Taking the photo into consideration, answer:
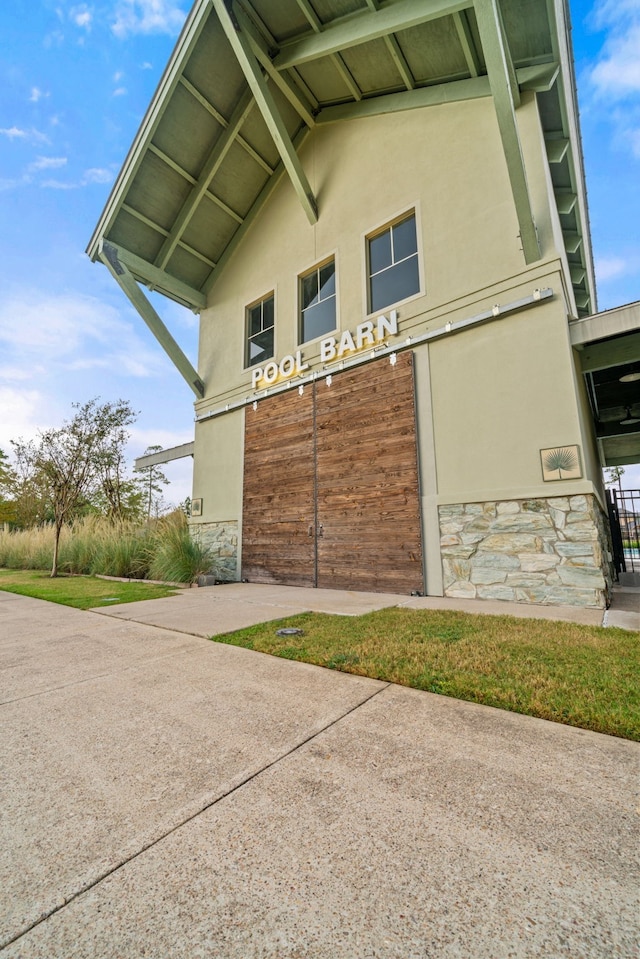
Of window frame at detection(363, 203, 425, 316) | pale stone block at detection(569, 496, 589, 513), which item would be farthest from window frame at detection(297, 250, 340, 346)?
pale stone block at detection(569, 496, 589, 513)

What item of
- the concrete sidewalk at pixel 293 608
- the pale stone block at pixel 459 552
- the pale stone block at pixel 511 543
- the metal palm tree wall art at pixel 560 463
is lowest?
the concrete sidewalk at pixel 293 608

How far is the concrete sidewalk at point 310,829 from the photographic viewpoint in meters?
0.80

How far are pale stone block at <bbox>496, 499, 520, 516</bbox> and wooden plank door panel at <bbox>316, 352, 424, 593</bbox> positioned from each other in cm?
106

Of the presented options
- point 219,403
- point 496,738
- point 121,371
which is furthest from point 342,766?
point 121,371

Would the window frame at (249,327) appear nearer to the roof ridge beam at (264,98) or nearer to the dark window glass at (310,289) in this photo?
the dark window glass at (310,289)

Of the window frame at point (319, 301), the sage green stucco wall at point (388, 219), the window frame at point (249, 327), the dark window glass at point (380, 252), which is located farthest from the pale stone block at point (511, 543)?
the window frame at point (249, 327)

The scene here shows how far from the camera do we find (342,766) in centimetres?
140

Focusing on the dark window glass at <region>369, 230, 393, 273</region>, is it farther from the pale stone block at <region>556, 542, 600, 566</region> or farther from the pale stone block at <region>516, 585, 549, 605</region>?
the pale stone block at <region>516, 585, 549, 605</region>

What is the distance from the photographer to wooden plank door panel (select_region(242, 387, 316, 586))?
6828mm

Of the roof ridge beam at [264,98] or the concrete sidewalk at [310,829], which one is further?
the roof ridge beam at [264,98]

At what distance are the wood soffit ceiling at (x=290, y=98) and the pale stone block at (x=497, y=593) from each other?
4210mm

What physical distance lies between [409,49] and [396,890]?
9.23m

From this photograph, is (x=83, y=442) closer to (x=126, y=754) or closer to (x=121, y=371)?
(x=121, y=371)

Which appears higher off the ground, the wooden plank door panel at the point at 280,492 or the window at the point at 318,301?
the window at the point at 318,301
